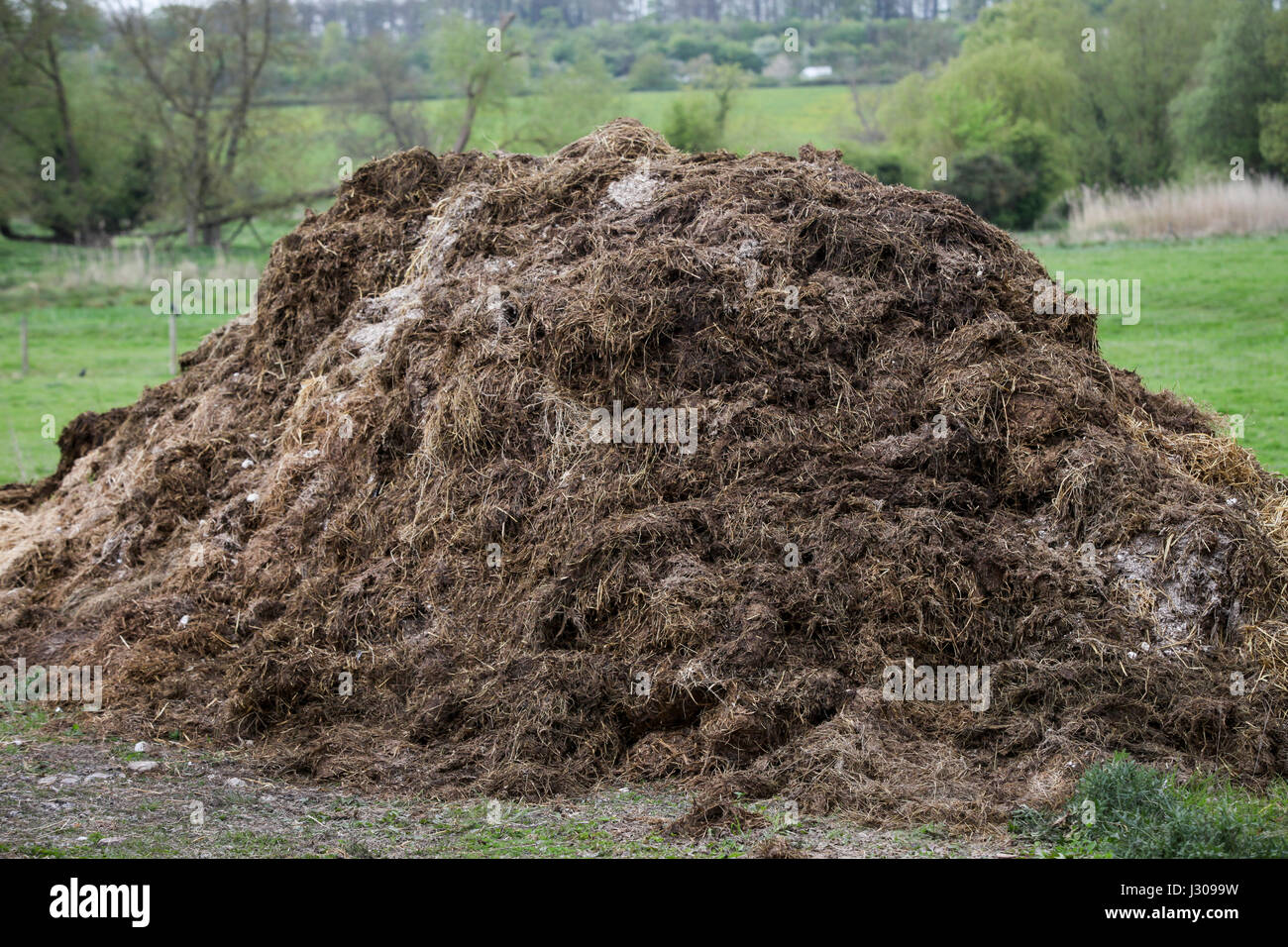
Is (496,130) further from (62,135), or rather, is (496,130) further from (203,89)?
(62,135)

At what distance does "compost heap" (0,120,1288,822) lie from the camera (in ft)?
21.7

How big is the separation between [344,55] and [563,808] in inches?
2133

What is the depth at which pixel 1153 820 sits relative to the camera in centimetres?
538

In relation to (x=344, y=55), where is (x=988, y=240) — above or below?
below

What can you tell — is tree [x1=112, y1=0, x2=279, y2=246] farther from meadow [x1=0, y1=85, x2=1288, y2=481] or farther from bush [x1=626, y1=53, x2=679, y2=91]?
bush [x1=626, y1=53, x2=679, y2=91]

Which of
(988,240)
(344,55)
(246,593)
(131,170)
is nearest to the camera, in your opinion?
(246,593)

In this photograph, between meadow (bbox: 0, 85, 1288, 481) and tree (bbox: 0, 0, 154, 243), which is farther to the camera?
tree (bbox: 0, 0, 154, 243)

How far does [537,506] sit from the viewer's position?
777 centimetres

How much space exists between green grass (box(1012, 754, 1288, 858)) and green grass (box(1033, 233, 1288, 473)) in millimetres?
7947

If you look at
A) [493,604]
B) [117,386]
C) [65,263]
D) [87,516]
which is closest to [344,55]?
[65,263]

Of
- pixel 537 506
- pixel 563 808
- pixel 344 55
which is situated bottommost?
pixel 563 808

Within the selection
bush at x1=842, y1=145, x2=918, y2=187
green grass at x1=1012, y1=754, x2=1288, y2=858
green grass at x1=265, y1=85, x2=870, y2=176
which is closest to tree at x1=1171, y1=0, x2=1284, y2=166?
bush at x1=842, y1=145, x2=918, y2=187

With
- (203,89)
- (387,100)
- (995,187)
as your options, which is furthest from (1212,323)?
(387,100)

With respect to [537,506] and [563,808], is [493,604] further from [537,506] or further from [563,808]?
[563,808]
